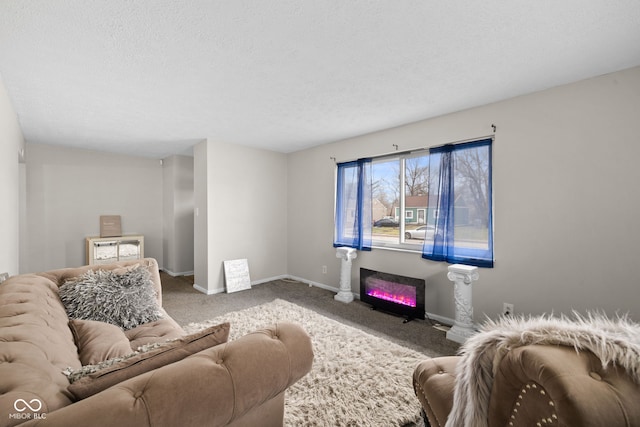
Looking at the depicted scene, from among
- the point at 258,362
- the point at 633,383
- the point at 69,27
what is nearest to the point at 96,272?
the point at 69,27

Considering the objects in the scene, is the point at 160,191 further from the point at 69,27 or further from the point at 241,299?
the point at 69,27

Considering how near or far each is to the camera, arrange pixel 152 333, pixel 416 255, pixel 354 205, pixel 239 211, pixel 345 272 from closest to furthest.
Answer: pixel 152 333
pixel 416 255
pixel 345 272
pixel 354 205
pixel 239 211

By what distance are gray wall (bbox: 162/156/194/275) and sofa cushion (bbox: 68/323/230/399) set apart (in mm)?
5057

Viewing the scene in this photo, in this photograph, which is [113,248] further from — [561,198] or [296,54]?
[561,198]

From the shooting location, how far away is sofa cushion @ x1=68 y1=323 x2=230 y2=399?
785 millimetres

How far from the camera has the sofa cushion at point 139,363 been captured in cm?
79

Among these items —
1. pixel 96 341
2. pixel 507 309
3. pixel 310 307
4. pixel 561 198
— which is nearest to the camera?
pixel 96 341

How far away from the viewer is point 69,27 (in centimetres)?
168

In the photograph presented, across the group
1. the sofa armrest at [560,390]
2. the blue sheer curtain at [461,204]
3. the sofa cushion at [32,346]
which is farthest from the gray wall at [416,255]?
Result: the sofa armrest at [560,390]

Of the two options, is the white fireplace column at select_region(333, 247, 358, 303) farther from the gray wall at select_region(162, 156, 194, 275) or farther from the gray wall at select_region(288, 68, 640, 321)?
the gray wall at select_region(162, 156, 194, 275)

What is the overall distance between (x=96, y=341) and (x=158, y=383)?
3.62 ft

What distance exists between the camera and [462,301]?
2795 millimetres

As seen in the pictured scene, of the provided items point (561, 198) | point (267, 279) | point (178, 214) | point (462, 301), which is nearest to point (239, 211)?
point (267, 279)

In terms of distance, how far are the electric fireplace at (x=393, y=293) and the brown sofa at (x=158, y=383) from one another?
8.05 ft
